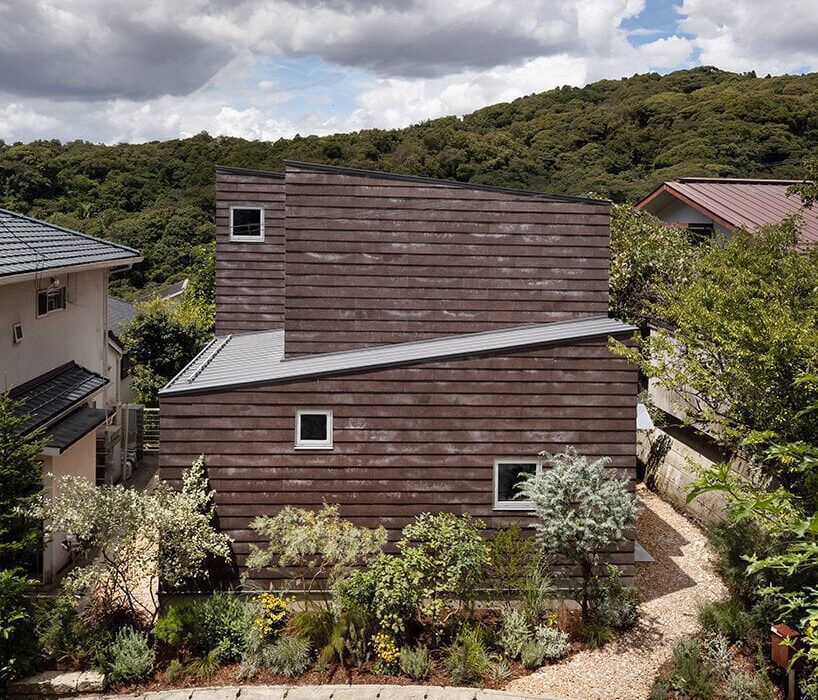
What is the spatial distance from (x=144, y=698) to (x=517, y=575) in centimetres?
524

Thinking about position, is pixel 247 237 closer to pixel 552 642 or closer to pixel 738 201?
pixel 552 642

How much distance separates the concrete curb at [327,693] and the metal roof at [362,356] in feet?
12.9

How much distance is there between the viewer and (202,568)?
1037 cm

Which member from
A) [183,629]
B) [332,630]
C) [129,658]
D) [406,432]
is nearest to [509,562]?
[406,432]

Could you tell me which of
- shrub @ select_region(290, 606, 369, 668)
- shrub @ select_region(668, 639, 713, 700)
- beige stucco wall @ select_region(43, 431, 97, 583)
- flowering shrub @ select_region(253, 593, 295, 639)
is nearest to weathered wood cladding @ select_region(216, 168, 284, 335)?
beige stucco wall @ select_region(43, 431, 97, 583)

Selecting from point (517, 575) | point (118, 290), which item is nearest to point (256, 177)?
point (517, 575)

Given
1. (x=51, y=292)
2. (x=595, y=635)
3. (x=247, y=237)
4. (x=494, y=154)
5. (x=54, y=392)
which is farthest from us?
(x=494, y=154)

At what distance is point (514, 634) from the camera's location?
9.72m

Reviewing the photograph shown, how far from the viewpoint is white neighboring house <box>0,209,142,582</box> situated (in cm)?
1171

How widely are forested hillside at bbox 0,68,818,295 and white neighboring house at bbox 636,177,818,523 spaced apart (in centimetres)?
1184

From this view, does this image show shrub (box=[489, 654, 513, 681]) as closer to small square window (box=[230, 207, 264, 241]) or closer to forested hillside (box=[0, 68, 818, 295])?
small square window (box=[230, 207, 264, 241])

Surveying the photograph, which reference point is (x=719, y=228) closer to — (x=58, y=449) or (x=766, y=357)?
(x=766, y=357)

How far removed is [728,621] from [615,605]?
4.89ft

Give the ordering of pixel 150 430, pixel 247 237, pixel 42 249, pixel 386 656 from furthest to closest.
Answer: pixel 150 430 → pixel 247 237 → pixel 42 249 → pixel 386 656
